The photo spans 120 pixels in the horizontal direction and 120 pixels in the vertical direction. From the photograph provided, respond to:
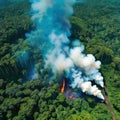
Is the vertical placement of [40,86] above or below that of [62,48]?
below

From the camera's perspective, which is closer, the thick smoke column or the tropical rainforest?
the tropical rainforest

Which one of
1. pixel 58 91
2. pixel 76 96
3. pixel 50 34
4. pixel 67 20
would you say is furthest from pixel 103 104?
pixel 67 20

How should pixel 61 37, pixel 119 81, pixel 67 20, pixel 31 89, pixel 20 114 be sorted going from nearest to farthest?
1. pixel 20 114
2. pixel 31 89
3. pixel 119 81
4. pixel 61 37
5. pixel 67 20

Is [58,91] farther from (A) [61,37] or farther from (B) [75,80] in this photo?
(A) [61,37]

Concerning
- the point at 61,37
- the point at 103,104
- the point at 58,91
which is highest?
the point at 61,37

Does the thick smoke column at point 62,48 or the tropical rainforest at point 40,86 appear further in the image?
the thick smoke column at point 62,48

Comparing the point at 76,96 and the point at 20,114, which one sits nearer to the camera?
the point at 20,114

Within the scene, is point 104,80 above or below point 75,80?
below

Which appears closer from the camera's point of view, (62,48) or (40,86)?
(40,86)
